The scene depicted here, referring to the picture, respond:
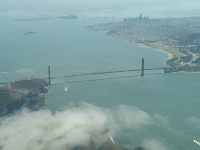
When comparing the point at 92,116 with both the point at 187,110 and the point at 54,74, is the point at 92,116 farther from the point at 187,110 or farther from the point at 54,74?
the point at 54,74

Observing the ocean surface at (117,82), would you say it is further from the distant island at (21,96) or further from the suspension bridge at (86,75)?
the distant island at (21,96)

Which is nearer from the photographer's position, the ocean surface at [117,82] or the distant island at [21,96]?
the ocean surface at [117,82]

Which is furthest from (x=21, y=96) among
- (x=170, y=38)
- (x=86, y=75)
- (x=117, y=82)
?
(x=170, y=38)

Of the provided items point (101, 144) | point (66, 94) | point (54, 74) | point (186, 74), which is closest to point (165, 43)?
point (186, 74)

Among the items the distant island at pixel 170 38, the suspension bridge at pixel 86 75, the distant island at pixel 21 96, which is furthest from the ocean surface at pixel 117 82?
the distant island at pixel 170 38

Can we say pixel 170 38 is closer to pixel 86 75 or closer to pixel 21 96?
pixel 86 75

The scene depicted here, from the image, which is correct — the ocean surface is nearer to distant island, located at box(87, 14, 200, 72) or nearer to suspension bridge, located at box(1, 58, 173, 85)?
suspension bridge, located at box(1, 58, 173, 85)
